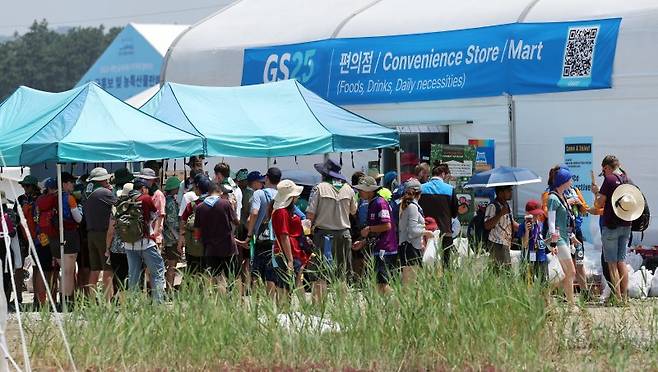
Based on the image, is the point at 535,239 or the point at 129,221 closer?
the point at 535,239

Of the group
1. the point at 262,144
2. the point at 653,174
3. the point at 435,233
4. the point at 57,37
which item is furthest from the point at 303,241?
the point at 57,37

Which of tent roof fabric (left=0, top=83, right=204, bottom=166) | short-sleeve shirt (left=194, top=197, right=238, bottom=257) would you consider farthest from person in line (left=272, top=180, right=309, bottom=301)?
tent roof fabric (left=0, top=83, right=204, bottom=166)

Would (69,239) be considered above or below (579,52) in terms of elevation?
below

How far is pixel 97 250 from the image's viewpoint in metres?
14.1

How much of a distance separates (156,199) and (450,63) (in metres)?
6.88

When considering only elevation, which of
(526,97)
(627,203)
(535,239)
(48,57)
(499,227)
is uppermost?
(48,57)

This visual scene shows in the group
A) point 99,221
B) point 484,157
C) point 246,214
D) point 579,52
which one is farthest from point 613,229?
point 99,221

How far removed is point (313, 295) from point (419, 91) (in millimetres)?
9882

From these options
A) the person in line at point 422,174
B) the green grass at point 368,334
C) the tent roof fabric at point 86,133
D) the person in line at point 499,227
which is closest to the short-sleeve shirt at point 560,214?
the person in line at point 499,227

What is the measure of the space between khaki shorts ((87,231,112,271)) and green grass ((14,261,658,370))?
394 cm

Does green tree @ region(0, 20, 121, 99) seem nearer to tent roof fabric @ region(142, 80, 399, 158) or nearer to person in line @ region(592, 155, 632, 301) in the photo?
tent roof fabric @ region(142, 80, 399, 158)

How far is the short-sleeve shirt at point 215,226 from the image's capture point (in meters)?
13.5

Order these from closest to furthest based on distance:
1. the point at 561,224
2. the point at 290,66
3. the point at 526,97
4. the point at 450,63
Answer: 1. the point at 561,224
2. the point at 526,97
3. the point at 450,63
4. the point at 290,66

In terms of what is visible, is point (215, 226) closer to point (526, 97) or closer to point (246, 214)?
point (246, 214)
